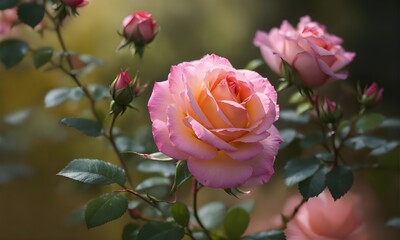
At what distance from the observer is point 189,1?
1101mm

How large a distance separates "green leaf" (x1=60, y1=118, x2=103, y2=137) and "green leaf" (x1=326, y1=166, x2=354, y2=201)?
0.24 m

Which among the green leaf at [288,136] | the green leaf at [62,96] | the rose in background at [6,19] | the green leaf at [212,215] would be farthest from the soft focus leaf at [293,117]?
the rose in background at [6,19]

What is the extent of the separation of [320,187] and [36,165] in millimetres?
673

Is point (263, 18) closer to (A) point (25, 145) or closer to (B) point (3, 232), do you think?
(A) point (25, 145)

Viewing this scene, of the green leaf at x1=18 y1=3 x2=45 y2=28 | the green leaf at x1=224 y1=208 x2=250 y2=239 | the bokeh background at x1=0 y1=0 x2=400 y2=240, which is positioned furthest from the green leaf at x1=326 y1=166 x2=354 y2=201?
the bokeh background at x1=0 y1=0 x2=400 y2=240

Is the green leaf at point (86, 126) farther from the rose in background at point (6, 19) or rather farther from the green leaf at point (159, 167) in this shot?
the rose in background at point (6, 19)

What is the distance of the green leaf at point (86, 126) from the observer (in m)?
0.54

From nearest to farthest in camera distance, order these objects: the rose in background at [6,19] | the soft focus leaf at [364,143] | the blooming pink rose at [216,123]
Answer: the blooming pink rose at [216,123]
the soft focus leaf at [364,143]
the rose in background at [6,19]

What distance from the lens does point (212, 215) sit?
2.24 feet

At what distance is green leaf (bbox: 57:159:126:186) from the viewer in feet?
1.46

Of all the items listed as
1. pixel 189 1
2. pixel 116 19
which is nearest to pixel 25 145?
pixel 116 19

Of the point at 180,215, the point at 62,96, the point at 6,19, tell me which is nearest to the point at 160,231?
the point at 180,215

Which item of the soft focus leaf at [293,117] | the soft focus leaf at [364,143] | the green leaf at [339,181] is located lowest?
the soft focus leaf at [293,117]

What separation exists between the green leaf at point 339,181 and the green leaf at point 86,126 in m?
0.24
